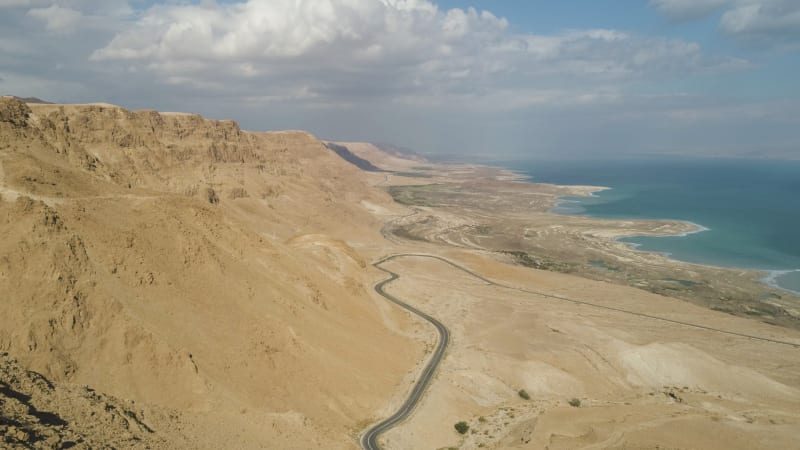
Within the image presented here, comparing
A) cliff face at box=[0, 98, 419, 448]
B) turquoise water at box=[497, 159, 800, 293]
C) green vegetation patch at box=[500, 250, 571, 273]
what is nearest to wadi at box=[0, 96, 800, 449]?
cliff face at box=[0, 98, 419, 448]

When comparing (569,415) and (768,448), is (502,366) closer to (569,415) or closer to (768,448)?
(569,415)

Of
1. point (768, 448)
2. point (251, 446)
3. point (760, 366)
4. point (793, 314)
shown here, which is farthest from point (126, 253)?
point (793, 314)

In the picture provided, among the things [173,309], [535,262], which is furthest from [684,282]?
[173,309]

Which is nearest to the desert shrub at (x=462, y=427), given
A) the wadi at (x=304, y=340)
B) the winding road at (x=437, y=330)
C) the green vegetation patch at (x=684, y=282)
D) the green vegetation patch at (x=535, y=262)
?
the wadi at (x=304, y=340)

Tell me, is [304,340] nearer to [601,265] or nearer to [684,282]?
[684,282]

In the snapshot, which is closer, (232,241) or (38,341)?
(38,341)

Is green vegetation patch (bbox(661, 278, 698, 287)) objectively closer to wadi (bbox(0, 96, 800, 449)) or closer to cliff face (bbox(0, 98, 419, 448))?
wadi (bbox(0, 96, 800, 449))
